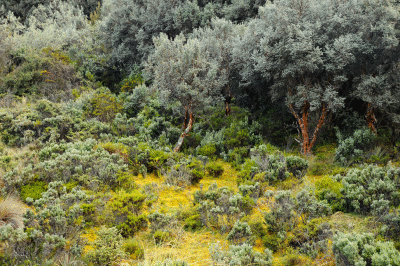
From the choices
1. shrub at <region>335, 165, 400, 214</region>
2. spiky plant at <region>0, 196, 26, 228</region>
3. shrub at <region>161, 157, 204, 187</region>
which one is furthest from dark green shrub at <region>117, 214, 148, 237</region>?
shrub at <region>335, 165, 400, 214</region>

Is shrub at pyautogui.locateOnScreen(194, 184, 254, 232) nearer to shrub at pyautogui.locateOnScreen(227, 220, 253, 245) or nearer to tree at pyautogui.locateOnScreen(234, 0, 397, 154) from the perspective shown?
shrub at pyautogui.locateOnScreen(227, 220, 253, 245)

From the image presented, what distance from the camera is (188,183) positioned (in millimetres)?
7660

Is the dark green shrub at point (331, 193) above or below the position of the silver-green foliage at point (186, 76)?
below

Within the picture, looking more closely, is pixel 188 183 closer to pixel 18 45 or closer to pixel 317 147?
pixel 317 147

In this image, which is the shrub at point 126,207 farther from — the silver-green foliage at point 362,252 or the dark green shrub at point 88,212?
the silver-green foliage at point 362,252

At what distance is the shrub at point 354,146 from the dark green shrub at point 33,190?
787 cm

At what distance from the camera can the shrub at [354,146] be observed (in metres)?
8.05

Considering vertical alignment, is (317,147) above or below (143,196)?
below

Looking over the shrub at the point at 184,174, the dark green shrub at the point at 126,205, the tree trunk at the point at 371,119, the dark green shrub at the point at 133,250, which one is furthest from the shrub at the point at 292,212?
the tree trunk at the point at 371,119

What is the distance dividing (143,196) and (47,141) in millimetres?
4771

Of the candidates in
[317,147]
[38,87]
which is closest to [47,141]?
[38,87]

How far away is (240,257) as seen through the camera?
4125 mm

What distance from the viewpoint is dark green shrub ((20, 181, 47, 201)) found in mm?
6031

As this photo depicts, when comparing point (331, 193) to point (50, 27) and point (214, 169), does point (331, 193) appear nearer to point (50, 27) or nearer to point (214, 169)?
point (214, 169)
